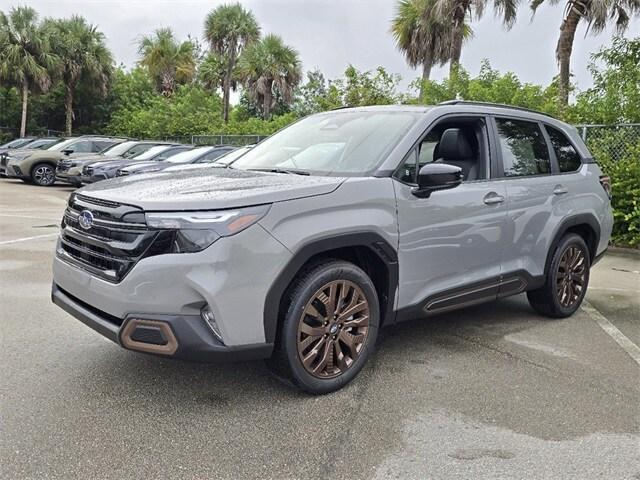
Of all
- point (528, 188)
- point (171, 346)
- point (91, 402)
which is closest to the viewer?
point (171, 346)

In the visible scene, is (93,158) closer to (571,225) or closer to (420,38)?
(420,38)

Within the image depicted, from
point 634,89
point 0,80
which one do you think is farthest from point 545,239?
point 0,80

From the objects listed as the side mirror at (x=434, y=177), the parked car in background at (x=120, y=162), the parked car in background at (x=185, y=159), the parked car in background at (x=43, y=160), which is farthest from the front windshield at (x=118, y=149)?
the side mirror at (x=434, y=177)

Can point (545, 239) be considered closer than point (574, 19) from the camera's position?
Yes

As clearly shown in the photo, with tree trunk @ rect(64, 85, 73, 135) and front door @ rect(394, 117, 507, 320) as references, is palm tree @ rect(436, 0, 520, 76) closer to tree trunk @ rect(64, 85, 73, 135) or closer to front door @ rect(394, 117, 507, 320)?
front door @ rect(394, 117, 507, 320)

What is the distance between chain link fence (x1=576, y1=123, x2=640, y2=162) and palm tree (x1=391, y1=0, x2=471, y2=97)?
46.7ft

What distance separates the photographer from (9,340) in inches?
165

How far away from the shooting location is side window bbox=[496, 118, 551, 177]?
4.55m

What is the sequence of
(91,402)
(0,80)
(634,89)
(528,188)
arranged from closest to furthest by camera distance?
1. (91,402)
2. (528,188)
3. (634,89)
4. (0,80)

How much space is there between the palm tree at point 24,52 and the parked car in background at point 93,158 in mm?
14056

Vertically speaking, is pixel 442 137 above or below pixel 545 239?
above

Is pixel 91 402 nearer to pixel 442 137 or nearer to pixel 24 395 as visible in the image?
pixel 24 395

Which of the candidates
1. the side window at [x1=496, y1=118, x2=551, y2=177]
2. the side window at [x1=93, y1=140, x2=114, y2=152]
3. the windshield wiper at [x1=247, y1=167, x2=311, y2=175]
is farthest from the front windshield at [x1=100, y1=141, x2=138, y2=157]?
the side window at [x1=496, y1=118, x2=551, y2=177]

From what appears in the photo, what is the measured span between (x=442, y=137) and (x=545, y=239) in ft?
4.26
